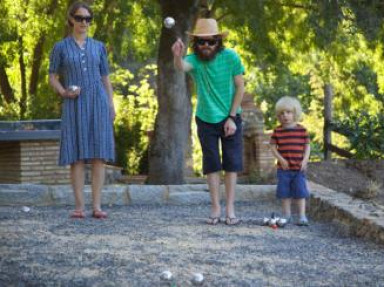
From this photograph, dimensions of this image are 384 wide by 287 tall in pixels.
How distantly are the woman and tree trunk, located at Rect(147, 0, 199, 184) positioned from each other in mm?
4583

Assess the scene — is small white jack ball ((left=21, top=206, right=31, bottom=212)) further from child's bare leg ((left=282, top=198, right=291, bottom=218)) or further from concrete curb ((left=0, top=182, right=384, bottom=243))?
child's bare leg ((left=282, top=198, right=291, bottom=218))

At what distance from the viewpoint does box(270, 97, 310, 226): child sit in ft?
21.3

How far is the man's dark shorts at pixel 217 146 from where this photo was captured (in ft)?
20.2

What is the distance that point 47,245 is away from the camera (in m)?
5.00

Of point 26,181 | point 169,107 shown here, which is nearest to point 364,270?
point 169,107

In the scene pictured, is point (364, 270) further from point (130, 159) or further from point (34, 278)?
point (130, 159)

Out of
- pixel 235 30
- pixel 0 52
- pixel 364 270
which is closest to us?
pixel 364 270

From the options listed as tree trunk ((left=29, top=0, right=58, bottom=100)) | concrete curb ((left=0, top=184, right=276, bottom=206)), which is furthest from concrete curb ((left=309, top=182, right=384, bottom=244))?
tree trunk ((left=29, top=0, right=58, bottom=100))

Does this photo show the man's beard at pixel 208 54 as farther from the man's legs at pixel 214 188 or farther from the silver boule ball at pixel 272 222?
the silver boule ball at pixel 272 222

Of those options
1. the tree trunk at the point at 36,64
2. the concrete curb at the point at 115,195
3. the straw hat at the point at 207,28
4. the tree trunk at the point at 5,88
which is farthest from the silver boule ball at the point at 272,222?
the tree trunk at the point at 5,88

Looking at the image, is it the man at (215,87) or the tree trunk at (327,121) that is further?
the tree trunk at (327,121)

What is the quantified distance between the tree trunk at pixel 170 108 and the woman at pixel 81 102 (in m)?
4.58

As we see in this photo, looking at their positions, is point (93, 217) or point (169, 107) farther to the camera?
point (169, 107)

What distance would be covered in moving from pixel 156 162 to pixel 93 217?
4.56m
